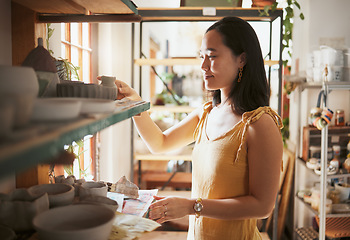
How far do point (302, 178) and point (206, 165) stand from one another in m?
2.43

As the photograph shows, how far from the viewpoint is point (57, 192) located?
0.89 metres

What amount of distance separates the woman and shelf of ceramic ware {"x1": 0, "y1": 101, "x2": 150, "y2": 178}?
2.31 ft

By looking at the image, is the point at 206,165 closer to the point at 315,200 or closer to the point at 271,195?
the point at 271,195

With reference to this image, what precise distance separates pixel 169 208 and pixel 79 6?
29.4 inches

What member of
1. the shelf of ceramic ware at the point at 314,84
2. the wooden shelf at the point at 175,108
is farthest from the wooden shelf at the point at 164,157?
the shelf of ceramic ware at the point at 314,84

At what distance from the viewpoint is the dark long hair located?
4.41 ft

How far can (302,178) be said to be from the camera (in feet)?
11.5

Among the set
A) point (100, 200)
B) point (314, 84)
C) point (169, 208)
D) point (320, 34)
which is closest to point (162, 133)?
point (169, 208)

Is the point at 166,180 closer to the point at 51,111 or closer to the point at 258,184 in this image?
the point at 258,184

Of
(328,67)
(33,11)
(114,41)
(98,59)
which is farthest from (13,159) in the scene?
(328,67)

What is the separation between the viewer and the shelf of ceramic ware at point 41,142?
1.15 ft

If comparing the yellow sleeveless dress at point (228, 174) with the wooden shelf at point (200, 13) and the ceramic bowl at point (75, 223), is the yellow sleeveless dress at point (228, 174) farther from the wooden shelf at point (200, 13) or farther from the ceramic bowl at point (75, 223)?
the wooden shelf at point (200, 13)

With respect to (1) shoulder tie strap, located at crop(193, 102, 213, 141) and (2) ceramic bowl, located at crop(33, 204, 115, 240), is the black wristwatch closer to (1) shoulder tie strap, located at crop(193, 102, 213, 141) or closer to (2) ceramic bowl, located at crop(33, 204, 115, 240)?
(1) shoulder tie strap, located at crop(193, 102, 213, 141)

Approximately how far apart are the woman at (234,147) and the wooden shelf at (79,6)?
0.29 metres
